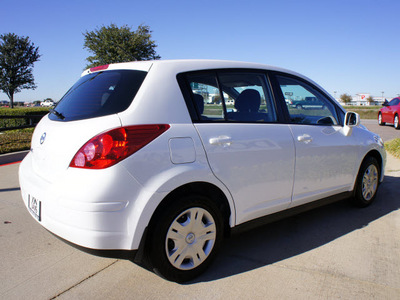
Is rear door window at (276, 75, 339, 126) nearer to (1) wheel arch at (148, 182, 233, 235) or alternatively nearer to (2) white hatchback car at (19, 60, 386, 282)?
(2) white hatchback car at (19, 60, 386, 282)

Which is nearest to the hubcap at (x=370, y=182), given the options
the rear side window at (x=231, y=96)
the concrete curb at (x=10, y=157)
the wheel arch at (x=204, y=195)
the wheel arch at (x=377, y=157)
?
the wheel arch at (x=377, y=157)

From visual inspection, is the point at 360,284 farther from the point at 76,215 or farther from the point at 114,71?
the point at 114,71

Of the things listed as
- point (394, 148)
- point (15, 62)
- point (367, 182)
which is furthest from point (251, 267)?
point (15, 62)

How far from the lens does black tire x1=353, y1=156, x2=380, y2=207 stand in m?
4.34

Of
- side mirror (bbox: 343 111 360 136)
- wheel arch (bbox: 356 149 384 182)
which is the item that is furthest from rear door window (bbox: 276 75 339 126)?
wheel arch (bbox: 356 149 384 182)

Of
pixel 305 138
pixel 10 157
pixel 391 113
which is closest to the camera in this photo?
pixel 305 138

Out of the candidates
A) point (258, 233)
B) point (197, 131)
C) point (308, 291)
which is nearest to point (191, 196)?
point (197, 131)

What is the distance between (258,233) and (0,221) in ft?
9.75

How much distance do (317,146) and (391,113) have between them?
1516 centimetres

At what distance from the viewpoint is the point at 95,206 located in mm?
2271

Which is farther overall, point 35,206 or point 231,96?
point 231,96

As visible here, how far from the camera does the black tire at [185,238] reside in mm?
2490

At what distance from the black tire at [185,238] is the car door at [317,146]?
1090 mm

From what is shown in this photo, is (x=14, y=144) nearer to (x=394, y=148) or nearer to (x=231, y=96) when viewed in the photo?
(x=231, y=96)
